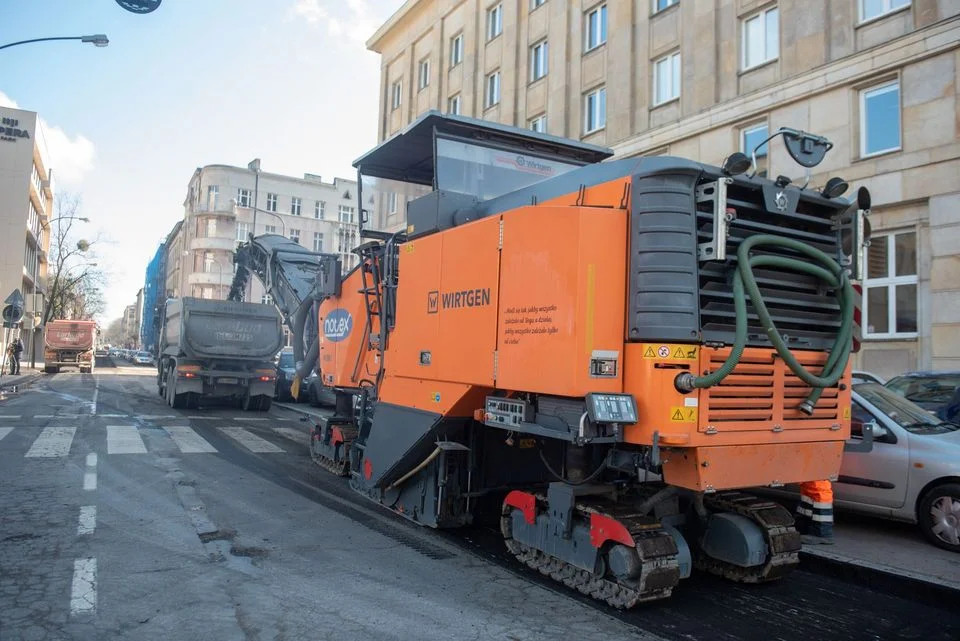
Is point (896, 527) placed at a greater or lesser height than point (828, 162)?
lesser

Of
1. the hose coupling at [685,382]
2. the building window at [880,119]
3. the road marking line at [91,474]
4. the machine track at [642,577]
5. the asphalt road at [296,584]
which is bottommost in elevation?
the asphalt road at [296,584]

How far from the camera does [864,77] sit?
582 inches

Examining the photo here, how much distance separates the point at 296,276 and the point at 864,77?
1263 centimetres

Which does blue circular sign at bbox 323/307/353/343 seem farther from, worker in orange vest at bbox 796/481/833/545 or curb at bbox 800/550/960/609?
curb at bbox 800/550/960/609

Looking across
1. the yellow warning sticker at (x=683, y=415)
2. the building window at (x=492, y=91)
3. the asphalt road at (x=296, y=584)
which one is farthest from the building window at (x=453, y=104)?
the yellow warning sticker at (x=683, y=415)

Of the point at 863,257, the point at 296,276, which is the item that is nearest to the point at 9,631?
the point at 863,257

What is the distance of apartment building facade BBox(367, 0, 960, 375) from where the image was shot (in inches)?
542

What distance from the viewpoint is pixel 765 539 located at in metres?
5.10

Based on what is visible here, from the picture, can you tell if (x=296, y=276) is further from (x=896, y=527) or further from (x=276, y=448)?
(x=896, y=527)

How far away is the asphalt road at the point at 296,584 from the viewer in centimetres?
423

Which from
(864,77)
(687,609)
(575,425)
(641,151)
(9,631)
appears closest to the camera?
(9,631)

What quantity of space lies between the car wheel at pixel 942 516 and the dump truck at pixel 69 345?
38.1 meters

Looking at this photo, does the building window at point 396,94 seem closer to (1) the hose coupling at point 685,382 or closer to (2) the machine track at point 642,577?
(2) the machine track at point 642,577

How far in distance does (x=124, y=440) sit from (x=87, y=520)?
5.35m
